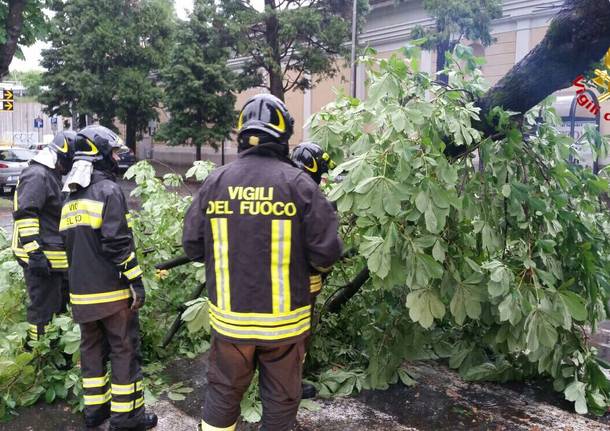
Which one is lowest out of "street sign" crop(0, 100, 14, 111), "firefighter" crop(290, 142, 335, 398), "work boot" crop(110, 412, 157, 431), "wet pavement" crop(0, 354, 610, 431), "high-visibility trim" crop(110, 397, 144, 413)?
"wet pavement" crop(0, 354, 610, 431)

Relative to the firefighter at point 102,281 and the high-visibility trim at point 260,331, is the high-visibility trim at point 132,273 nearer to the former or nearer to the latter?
the firefighter at point 102,281

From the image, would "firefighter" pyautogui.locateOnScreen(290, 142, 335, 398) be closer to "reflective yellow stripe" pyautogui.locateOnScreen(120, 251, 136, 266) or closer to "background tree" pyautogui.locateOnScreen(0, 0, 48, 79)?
"reflective yellow stripe" pyautogui.locateOnScreen(120, 251, 136, 266)

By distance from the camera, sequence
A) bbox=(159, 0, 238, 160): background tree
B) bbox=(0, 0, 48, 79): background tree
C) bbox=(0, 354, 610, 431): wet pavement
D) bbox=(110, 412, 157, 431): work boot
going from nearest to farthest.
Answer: bbox=(110, 412, 157, 431): work boot, bbox=(0, 354, 610, 431): wet pavement, bbox=(0, 0, 48, 79): background tree, bbox=(159, 0, 238, 160): background tree

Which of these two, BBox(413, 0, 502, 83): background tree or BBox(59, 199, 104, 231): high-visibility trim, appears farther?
BBox(413, 0, 502, 83): background tree

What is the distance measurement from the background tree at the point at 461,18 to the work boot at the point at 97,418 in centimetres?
1500

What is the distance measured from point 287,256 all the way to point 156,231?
2.62 m

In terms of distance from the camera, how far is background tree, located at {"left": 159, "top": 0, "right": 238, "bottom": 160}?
2284 cm

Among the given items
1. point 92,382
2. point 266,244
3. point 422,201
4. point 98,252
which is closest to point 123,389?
point 92,382

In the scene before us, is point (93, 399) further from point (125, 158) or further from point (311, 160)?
point (125, 158)

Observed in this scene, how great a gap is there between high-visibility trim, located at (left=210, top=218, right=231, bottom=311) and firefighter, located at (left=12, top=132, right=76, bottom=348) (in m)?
2.09

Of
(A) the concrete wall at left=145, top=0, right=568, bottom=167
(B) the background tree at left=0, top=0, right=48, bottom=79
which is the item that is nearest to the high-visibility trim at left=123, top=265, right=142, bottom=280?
(B) the background tree at left=0, top=0, right=48, bottom=79

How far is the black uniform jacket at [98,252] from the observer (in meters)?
3.58

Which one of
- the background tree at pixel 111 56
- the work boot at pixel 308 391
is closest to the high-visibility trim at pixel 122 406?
the work boot at pixel 308 391

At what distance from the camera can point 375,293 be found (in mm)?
4777
